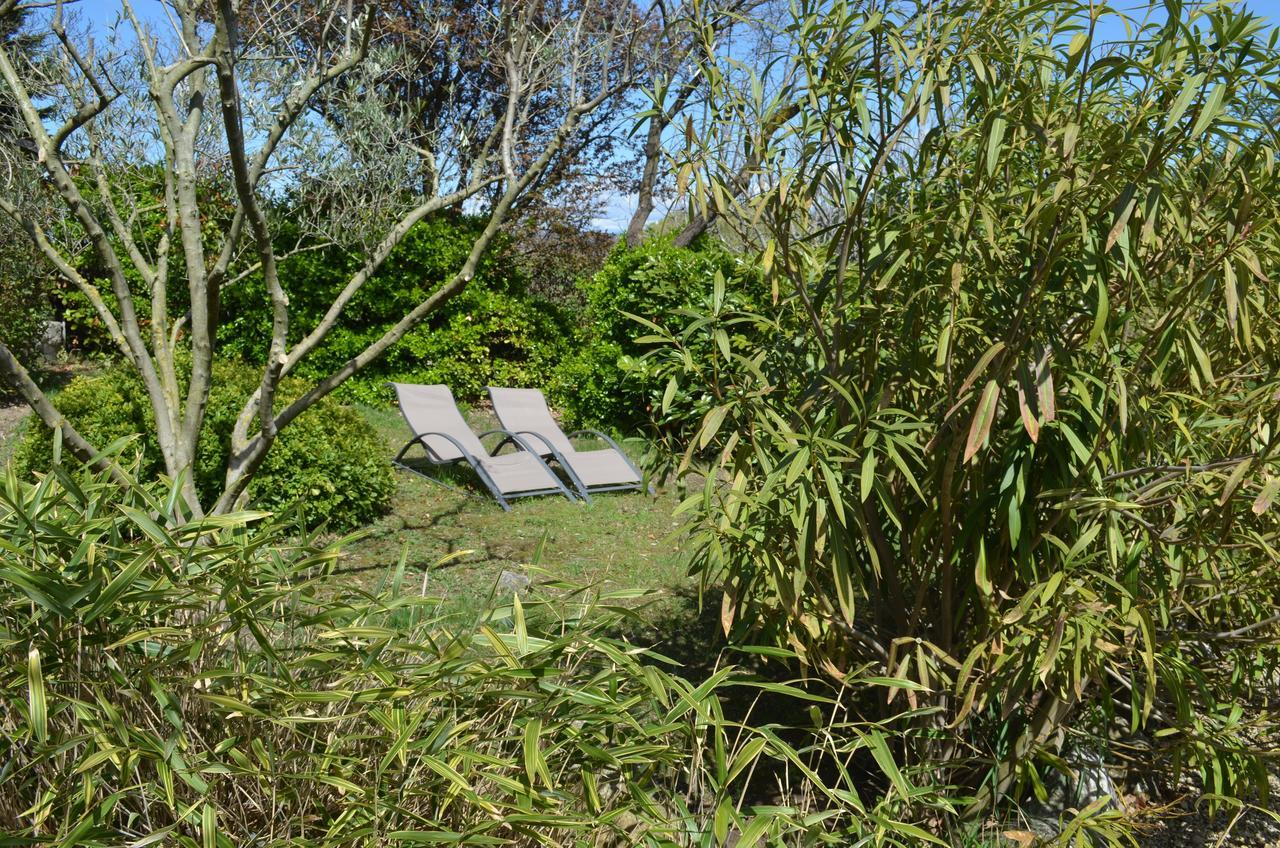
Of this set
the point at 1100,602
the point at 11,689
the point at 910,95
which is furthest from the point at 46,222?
the point at 1100,602

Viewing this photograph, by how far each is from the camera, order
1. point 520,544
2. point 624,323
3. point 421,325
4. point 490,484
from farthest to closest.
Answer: point 421,325
point 624,323
point 490,484
point 520,544

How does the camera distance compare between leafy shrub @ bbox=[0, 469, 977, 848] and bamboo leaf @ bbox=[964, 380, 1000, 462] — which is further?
bamboo leaf @ bbox=[964, 380, 1000, 462]

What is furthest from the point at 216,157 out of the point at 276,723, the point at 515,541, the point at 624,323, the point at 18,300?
the point at 276,723

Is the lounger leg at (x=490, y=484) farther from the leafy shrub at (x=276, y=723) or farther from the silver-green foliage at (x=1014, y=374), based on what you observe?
the leafy shrub at (x=276, y=723)

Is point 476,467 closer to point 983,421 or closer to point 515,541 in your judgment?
point 515,541

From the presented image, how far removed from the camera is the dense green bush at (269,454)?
5555 millimetres

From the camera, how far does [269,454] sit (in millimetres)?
5754

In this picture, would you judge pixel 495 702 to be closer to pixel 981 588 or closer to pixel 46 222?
pixel 981 588

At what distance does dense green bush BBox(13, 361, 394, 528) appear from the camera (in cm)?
555

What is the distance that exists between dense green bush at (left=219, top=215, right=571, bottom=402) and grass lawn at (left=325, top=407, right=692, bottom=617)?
145 inches

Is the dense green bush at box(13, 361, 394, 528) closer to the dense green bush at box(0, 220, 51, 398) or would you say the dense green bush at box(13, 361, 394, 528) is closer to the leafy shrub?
the leafy shrub

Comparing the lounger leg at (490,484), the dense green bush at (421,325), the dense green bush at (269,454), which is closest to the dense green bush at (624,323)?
the dense green bush at (421,325)

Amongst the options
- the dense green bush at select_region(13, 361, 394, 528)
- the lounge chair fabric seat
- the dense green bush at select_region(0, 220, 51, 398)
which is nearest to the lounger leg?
the lounge chair fabric seat

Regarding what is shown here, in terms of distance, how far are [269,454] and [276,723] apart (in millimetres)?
4080
